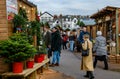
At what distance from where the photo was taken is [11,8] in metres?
11.6

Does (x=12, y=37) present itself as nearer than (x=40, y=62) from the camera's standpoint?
Yes

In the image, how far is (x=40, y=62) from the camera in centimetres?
1441

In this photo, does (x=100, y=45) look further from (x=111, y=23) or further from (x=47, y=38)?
(x=111, y=23)

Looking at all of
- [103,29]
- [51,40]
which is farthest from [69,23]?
[51,40]

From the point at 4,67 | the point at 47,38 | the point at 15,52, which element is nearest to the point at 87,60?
the point at 4,67

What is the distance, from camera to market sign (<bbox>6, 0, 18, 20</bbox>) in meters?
11.3

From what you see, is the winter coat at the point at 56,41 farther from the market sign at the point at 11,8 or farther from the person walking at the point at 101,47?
the market sign at the point at 11,8

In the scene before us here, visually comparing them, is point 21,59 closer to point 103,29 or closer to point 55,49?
point 55,49

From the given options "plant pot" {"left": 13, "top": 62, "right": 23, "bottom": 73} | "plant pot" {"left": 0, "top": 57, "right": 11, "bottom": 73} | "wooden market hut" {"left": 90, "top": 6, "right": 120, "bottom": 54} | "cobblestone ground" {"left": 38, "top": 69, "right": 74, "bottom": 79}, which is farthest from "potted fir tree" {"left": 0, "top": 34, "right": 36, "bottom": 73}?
"wooden market hut" {"left": 90, "top": 6, "right": 120, "bottom": 54}

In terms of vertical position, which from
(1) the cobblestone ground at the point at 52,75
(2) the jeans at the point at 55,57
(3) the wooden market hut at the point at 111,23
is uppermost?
(3) the wooden market hut at the point at 111,23

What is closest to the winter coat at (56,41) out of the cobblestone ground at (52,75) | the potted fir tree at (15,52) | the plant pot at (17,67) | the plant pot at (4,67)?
the cobblestone ground at (52,75)

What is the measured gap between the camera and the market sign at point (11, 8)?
11305 mm

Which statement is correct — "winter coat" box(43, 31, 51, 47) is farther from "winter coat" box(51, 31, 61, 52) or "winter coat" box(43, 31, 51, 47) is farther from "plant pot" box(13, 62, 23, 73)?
"plant pot" box(13, 62, 23, 73)

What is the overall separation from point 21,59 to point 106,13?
16.4 meters
